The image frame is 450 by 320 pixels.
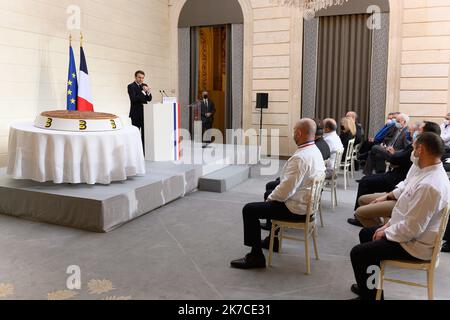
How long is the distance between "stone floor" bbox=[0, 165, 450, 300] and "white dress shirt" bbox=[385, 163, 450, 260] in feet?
1.97

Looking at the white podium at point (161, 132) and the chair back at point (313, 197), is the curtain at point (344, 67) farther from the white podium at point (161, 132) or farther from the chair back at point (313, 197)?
the chair back at point (313, 197)

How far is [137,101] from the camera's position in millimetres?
6562

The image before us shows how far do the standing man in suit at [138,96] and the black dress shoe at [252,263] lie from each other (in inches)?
152

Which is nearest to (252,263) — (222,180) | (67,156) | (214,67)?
(67,156)

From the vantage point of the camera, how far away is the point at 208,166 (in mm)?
6477

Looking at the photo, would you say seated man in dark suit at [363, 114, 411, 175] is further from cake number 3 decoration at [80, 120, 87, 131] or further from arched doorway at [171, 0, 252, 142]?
arched doorway at [171, 0, 252, 142]

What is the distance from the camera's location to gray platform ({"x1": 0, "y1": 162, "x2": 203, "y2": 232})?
4156mm

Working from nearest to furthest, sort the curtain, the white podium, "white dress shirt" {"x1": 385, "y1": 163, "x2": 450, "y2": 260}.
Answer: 1. "white dress shirt" {"x1": 385, "y1": 163, "x2": 450, "y2": 260}
2. the white podium
3. the curtain

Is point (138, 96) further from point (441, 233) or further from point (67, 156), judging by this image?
point (441, 233)

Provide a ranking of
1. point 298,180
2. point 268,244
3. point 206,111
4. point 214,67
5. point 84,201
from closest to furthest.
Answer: point 298,180 → point 268,244 → point 84,201 → point 206,111 → point 214,67

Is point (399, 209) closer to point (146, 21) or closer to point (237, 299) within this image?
point (237, 299)

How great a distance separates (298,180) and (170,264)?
3.99 feet

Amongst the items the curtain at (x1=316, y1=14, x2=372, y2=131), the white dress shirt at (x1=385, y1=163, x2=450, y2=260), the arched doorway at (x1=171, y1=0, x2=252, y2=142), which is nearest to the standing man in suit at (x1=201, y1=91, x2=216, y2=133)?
the arched doorway at (x1=171, y1=0, x2=252, y2=142)
